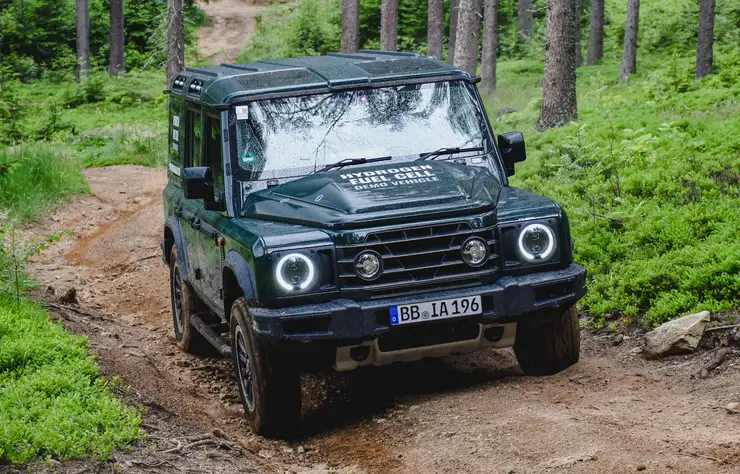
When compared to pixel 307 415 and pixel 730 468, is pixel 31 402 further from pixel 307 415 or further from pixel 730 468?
pixel 730 468

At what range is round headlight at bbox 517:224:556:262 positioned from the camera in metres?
6.57

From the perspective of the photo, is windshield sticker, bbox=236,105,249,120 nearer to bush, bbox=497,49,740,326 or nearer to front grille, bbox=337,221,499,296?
front grille, bbox=337,221,499,296

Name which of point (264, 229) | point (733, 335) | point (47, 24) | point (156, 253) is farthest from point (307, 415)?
point (47, 24)

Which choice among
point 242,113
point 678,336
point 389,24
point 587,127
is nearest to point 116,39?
point 389,24

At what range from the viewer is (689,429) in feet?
19.4

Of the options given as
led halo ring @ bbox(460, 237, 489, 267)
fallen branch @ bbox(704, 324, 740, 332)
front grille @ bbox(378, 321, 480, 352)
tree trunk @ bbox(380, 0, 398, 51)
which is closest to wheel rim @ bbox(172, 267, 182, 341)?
front grille @ bbox(378, 321, 480, 352)

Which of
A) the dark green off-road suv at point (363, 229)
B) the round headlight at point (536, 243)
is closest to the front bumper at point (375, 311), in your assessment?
the dark green off-road suv at point (363, 229)

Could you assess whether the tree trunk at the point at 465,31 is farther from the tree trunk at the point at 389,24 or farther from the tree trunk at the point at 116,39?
the tree trunk at the point at 116,39

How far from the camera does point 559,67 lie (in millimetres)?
16953

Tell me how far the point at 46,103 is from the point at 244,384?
2962 cm

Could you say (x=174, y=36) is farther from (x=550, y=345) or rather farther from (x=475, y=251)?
(x=475, y=251)

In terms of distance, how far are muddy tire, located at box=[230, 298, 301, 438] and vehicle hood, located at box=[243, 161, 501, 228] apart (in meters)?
0.71

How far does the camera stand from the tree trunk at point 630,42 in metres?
27.5

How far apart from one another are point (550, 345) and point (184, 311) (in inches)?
145
